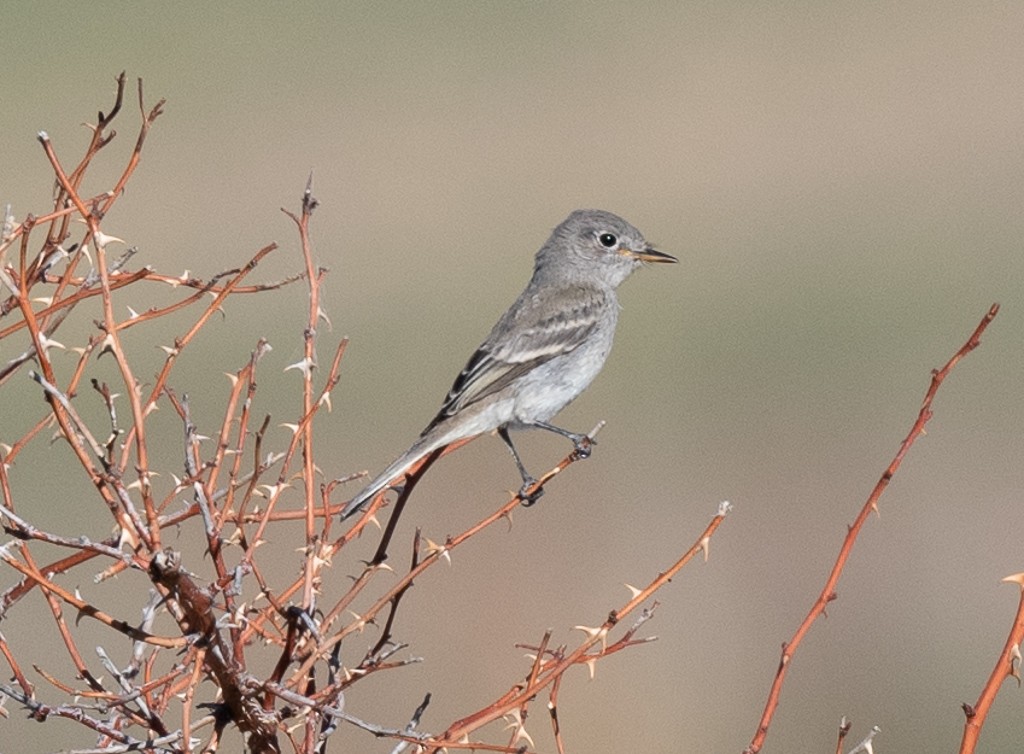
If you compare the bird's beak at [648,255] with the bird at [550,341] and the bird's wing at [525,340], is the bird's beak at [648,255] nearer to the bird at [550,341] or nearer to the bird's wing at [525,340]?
the bird at [550,341]

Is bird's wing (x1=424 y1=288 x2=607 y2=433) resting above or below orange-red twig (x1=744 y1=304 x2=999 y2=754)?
above

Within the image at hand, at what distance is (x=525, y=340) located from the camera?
6.83m

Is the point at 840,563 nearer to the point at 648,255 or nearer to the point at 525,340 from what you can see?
the point at 525,340

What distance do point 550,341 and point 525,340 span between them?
11 centimetres

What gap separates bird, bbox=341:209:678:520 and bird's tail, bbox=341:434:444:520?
2 cm

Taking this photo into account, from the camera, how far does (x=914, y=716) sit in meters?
10.8

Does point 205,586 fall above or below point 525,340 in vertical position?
below

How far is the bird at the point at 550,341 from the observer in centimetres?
648

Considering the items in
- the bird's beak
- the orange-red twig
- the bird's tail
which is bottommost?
the orange-red twig

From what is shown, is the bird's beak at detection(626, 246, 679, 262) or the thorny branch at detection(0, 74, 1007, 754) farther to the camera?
the bird's beak at detection(626, 246, 679, 262)

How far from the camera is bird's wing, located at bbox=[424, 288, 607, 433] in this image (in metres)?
6.54

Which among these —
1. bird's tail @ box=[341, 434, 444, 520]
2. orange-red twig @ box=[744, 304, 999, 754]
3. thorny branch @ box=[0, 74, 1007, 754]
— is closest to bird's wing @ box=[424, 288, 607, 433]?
bird's tail @ box=[341, 434, 444, 520]

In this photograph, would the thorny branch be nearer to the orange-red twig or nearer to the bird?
the orange-red twig

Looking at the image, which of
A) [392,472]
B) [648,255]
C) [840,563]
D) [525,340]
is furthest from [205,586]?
[648,255]
